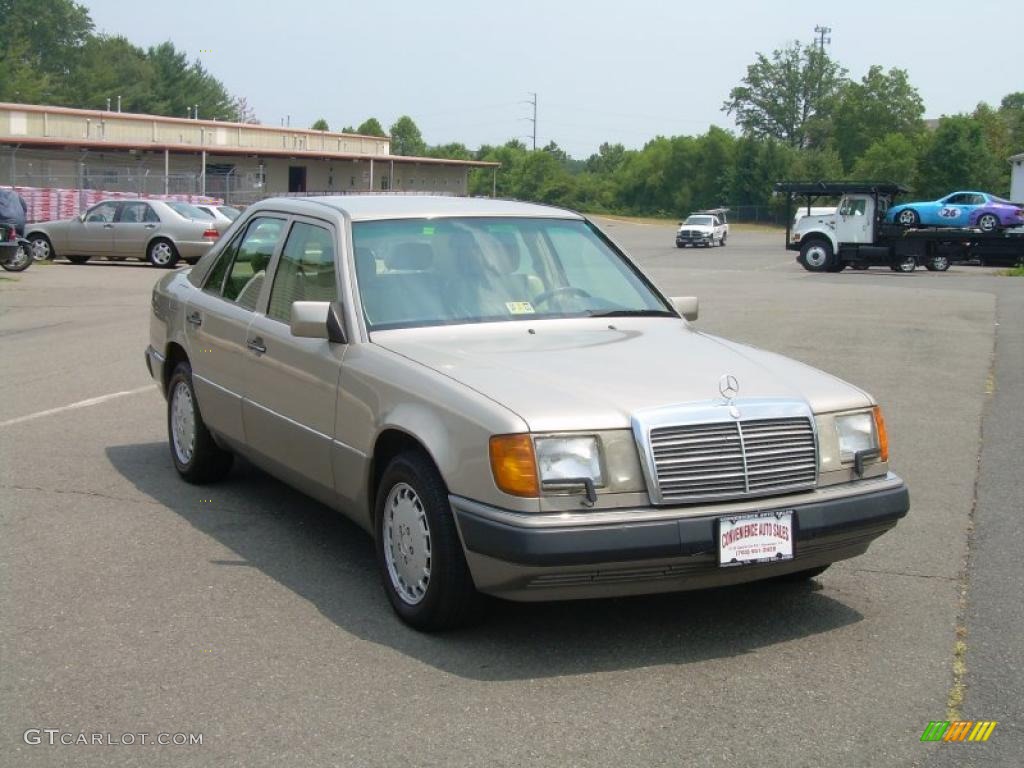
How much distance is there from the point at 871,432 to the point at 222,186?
5095 cm

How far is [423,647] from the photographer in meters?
4.81

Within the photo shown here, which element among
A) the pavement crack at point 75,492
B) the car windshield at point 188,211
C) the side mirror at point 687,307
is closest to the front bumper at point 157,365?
the pavement crack at point 75,492

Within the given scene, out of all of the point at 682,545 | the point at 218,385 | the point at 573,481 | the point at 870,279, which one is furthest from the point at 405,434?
the point at 870,279

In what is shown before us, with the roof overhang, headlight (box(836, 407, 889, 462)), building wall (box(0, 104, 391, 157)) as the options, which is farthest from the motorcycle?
building wall (box(0, 104, 391, 157))

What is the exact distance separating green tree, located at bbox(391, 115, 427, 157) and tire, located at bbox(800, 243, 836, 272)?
135 metres

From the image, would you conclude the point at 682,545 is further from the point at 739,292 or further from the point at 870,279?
the point at 870,279

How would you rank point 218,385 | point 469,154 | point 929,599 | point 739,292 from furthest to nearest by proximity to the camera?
point 469,154
point 739,292
point 218,385
point 929,599

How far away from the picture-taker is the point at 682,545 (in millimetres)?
4496

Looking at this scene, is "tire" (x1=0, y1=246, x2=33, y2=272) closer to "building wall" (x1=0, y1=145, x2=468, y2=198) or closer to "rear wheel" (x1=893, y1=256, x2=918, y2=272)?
"building wall" (x1=0, y1=145, x2=468, y2=198)

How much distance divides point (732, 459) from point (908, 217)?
36406mm

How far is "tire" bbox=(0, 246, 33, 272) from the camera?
81.1 feet

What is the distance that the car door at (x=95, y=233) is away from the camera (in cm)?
2773

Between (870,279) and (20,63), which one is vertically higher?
(20,63)

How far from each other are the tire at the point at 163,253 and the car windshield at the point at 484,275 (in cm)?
2222
